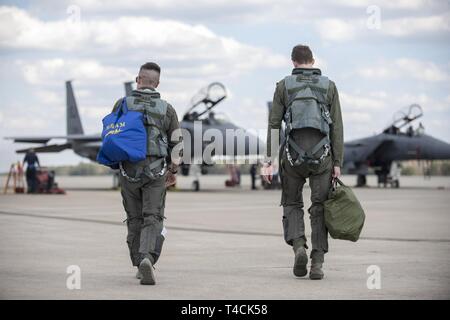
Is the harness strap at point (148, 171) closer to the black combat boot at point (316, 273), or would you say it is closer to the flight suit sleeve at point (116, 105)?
the flight suit sleeve at point (116, 105)

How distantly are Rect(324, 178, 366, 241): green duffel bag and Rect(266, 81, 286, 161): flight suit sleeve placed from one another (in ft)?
2.28

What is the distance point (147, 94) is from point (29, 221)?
834 centimetres

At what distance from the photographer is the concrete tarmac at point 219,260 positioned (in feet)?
22.3

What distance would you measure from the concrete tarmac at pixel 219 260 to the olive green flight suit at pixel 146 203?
0.29 meters

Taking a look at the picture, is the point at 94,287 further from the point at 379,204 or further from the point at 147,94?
the point at 379,204

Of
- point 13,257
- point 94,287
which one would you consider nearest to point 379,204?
point 13,257

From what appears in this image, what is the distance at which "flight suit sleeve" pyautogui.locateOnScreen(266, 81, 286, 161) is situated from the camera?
784 centimetres

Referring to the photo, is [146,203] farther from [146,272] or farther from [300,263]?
[300,263]

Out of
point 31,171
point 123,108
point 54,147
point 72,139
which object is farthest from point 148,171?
point 54,147

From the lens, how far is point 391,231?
510 inches

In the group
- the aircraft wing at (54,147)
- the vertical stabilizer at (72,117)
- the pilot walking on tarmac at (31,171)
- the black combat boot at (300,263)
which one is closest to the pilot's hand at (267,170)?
the black combat boot at (300,263)

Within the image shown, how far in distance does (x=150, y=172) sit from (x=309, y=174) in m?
1.40

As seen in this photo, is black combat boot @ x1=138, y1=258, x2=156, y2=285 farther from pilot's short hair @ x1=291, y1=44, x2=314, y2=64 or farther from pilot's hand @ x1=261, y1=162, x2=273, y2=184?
pilot's short hair @ x1=291, y1=44, x2=314, y2=64

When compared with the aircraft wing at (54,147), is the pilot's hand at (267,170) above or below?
below
